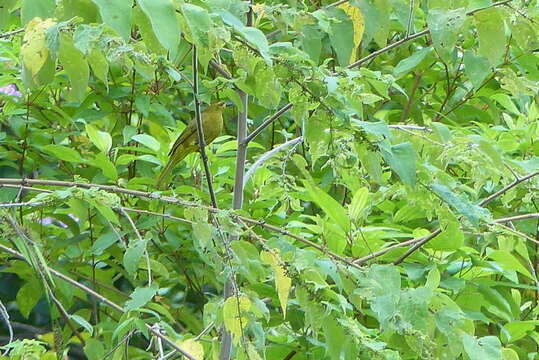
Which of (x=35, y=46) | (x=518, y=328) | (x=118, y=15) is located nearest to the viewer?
(x=118, y=15)

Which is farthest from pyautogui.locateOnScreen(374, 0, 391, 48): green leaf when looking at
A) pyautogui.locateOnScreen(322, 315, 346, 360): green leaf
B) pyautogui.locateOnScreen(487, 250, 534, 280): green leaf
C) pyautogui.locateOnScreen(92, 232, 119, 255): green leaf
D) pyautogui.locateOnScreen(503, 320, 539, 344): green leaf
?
pyautogui.locateOnScreen(92, 232, 119, 255): green leaf

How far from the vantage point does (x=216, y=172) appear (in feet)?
9.78

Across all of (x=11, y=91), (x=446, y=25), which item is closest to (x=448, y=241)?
(x=446, y=25)

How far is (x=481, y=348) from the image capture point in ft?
5.97

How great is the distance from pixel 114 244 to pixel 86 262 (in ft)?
0.77

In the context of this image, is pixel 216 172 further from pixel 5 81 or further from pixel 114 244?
pixel 5 81

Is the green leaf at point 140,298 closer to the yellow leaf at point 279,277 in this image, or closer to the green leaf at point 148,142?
the yellow leaf at point 279,277

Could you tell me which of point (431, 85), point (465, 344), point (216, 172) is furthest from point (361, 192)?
point (431, 85)

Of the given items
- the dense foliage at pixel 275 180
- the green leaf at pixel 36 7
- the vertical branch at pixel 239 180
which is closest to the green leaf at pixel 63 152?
the dense foliage at pixel 275 180

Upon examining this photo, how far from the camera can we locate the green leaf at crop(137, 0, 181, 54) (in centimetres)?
133

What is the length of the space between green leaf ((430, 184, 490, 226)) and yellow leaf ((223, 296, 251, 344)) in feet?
1.26

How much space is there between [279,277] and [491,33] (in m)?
0.56

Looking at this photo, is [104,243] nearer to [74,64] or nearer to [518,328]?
[518,328]

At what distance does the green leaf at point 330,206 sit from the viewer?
7.88ft
